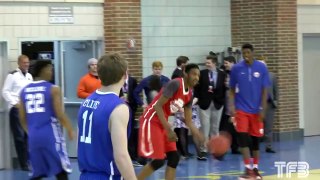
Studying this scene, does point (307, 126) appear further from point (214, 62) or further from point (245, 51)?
point (245, 51)

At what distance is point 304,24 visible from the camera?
20.4 meters

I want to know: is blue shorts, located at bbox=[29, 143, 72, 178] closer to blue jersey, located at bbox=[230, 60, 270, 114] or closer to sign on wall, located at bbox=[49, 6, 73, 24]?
blue jersey, located at bbox=[230, 60, 270, 114]

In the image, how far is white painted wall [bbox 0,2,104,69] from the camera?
49.5 ft

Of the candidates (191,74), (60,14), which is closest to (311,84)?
(60,14)

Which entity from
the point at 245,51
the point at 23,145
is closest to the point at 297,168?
the point at 245,51

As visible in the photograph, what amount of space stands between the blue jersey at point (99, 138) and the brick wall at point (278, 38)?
13.9 metres

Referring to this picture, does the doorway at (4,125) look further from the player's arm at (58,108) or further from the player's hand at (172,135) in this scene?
the player's hand at (172,135)

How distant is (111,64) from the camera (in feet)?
18.7

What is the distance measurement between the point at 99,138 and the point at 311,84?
15576 millimetres

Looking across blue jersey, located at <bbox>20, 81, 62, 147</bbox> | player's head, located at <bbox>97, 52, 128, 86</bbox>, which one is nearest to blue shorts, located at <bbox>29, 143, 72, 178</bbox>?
blue jersey, located at <bbox>20, 81, 62, 147</bbox>

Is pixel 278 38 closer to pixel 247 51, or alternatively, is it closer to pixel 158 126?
pixel 247 51

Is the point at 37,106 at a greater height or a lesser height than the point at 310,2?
lesser

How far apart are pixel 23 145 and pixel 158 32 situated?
5286 mm

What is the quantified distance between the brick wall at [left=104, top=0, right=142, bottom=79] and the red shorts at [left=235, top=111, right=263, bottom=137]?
15.8 feet
